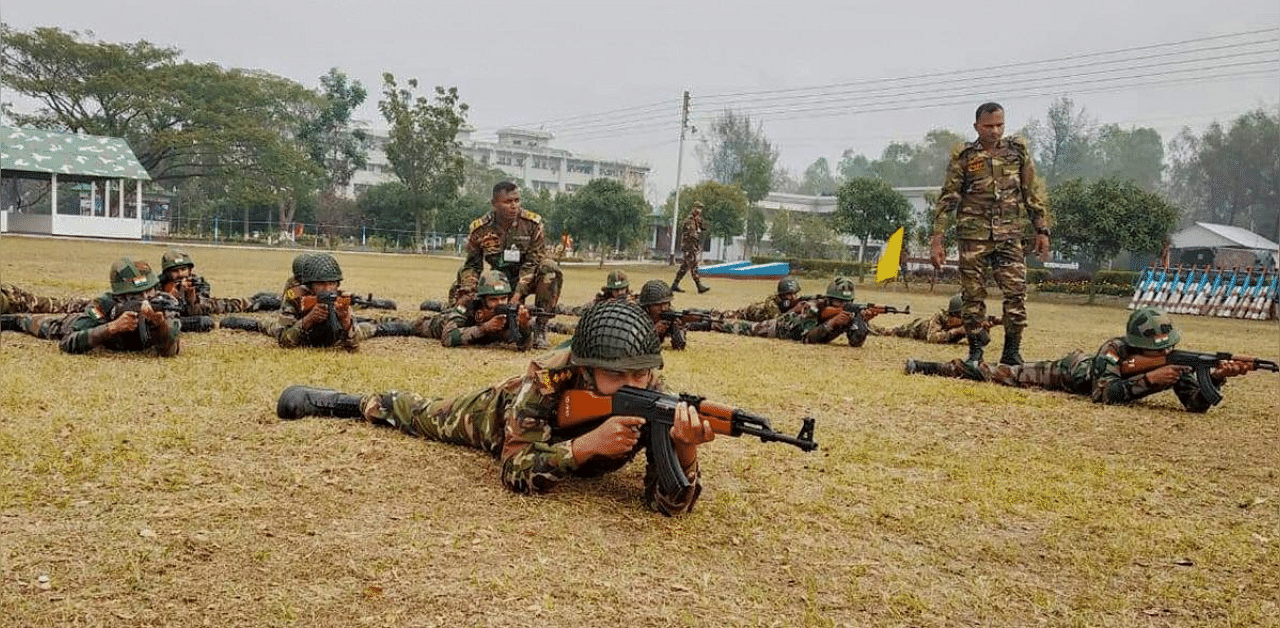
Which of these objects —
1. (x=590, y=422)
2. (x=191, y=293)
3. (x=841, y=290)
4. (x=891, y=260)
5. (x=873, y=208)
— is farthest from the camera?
(x=873, y=208)

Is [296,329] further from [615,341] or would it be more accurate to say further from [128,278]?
[615,341]

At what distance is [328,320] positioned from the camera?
886cm

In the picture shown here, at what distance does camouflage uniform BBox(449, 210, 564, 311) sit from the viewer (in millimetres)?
11289

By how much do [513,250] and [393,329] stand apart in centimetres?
178

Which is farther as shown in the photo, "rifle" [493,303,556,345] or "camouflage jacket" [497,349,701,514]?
"rifle" [493,303,556,345]

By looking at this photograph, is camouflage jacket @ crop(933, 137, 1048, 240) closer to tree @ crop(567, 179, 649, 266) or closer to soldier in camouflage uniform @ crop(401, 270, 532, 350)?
soldier in camouflage uniform @ crop(401, 270, 532, 350)

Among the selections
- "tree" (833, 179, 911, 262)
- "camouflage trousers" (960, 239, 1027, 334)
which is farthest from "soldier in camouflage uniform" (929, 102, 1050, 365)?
"tree" (833, 179, 911, 262)

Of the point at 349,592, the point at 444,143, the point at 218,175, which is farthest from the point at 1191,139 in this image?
the point at 349,592

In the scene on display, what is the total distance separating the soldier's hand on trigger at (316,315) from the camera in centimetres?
877

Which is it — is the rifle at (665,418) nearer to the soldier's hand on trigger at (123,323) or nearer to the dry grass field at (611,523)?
the dry grass field at (611,523)

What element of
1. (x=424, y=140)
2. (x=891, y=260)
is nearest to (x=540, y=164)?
(x=424, y=140)

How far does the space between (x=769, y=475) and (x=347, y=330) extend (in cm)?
547

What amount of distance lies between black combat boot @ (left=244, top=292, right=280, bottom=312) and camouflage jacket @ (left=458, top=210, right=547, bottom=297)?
11.5 feet

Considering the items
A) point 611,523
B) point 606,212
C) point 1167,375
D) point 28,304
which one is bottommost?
point 611,523
